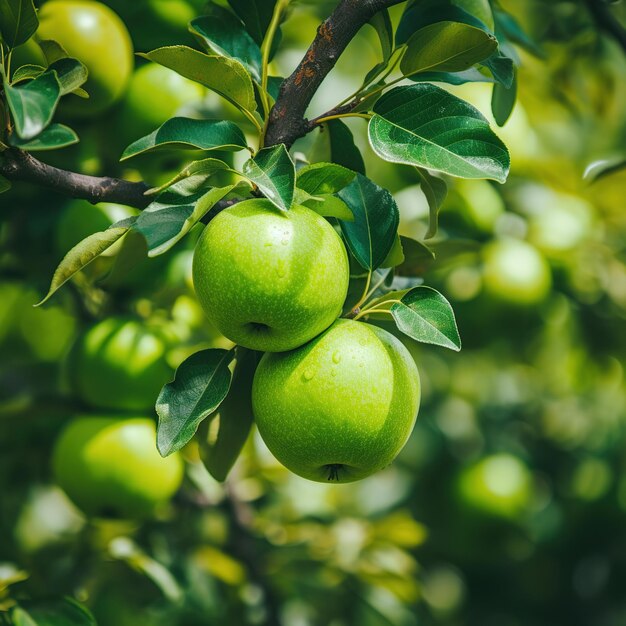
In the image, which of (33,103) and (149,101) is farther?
(149,101)

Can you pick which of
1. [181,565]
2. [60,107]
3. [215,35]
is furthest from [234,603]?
[215,35]

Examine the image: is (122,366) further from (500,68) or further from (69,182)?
(500,68)

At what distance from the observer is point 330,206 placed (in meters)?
1.00

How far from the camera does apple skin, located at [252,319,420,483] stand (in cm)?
92

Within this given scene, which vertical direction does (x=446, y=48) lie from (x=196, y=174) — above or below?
above

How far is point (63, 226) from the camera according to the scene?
143 cm

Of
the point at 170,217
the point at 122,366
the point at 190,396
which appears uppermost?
the point at 170,217

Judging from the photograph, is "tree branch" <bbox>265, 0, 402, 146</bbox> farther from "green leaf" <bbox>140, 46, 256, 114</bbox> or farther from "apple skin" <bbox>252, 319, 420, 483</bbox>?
"apple skin" <bbox>252, 319, 420, 483</bbox>

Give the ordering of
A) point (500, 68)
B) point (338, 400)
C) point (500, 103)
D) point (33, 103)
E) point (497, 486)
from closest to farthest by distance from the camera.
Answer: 1. point (33, 103)
2. point (338, 400)
3. point (500, 68)
4. point (500, 103)
5. point (497, 486)

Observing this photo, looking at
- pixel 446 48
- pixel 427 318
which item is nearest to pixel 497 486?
pixel 427 318

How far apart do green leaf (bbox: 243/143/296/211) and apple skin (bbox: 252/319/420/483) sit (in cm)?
19

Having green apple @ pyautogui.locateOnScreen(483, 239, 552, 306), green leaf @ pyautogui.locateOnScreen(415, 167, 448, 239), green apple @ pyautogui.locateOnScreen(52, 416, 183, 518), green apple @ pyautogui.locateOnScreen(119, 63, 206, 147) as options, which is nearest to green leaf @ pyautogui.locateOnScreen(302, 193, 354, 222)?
green leaf @ pyautogui.locateOnScreen(415, 167, 448, 239)

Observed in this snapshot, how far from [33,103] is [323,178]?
1.12 feet

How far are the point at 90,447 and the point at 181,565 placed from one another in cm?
56
